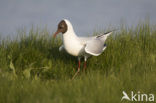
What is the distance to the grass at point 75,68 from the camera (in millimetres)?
3943

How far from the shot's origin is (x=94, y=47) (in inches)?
233

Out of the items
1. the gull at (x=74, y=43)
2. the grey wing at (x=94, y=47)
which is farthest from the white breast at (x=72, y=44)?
the grey wing at (x=94, y=47)

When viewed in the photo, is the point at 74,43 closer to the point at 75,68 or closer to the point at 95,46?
the point at 95,46

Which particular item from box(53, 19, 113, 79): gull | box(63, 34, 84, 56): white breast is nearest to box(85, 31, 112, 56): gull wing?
box(53, 19, 113, 79): gull

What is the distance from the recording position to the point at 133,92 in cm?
435

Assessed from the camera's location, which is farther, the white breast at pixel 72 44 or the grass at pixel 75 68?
the white breast at pixel 72 44

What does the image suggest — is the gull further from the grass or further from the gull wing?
the grass

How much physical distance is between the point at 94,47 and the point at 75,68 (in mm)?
1204

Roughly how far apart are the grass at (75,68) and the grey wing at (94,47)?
0.48 m

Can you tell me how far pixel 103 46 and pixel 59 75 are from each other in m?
1.47

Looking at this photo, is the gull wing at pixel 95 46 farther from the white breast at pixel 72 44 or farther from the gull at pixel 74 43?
the white breast at pixel 72 44

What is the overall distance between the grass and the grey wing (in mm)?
481

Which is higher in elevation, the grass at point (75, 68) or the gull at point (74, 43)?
the gull at point (74, 43)

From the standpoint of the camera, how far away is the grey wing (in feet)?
18.9
